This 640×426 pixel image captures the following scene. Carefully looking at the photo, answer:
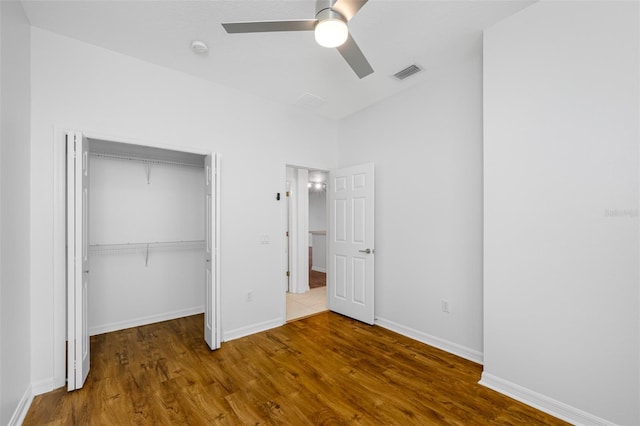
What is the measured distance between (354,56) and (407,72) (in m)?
1.29

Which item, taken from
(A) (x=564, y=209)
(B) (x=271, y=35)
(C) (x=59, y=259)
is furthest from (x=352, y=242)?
(C) (x=59, y=259)

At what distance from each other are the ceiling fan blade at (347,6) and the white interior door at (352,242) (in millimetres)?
2110

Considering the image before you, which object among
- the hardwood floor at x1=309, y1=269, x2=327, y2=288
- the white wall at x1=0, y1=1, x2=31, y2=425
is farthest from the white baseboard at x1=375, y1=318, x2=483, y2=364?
the white wall at x1=0, y1=1, x2=31, y2=425

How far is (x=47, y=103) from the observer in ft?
7.69

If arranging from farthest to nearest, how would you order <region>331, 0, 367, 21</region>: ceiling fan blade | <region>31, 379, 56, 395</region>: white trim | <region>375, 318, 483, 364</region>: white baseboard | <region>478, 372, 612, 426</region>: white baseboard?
1. <region>375, 318, 483, 364</region>: white baseboard
2. <region>31, 379, 56, 395</region>: white trim
3. <region>478, 372, 612, 426</region>: white baseboard
4. <region>331, 0, 367, 21</region>: ceiling fan blade

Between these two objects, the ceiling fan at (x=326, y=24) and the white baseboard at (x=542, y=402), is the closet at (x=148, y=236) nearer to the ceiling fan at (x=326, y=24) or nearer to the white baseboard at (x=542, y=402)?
the ceiling fan at (x=326, y=24)

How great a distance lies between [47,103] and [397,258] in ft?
12.5

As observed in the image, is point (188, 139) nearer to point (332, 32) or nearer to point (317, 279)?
point (332, 32)

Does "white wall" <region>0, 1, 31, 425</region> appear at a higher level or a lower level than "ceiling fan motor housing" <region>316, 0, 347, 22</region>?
lower

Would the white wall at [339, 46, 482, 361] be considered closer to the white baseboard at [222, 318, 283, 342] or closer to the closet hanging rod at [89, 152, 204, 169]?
the white baseboard at [222, 318, 283, 342]

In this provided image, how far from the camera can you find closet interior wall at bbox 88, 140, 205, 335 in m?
3.33

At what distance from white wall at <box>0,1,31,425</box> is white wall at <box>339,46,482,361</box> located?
341 cm

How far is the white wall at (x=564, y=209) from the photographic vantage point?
5.72ft

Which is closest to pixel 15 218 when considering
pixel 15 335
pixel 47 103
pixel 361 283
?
pixel 15 335
